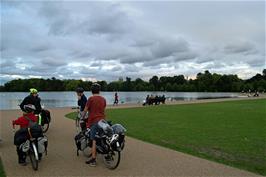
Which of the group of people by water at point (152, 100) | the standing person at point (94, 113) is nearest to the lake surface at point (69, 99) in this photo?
the group of people by water at point (152, 100)

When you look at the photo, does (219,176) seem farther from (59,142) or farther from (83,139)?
(59,142)

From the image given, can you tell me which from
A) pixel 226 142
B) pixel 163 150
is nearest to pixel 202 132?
pixel 226 142

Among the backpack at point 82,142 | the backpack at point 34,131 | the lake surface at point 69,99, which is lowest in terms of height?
the lake surface at point 69,99

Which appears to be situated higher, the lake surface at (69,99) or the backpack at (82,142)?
the backpack at (82,142)

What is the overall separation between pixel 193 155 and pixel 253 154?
1.59m

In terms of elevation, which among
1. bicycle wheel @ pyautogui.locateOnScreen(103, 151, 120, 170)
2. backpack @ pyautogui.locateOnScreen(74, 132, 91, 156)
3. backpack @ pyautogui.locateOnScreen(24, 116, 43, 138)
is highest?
backpack @ pyautogui.locateOnScreen(24, 116, 43, 138)

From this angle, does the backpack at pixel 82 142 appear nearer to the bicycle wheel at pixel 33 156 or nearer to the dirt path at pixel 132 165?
the dirt path at pixel 132 165

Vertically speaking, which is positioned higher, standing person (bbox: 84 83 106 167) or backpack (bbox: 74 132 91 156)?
standing person (bbox: 84 83 106 167)

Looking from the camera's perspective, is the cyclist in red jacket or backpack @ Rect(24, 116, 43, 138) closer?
backpack @ Rect(24, 116, 43, 138)

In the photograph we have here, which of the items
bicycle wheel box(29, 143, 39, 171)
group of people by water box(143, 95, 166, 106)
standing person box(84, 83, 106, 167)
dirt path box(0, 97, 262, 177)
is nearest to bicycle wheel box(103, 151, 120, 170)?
dirt path box(0, 97, 262, 177)

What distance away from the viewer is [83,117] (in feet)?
31.1

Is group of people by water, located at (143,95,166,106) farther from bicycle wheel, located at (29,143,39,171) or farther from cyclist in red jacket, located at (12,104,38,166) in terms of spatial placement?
bicycle wheel, located at (29,143,39,171)

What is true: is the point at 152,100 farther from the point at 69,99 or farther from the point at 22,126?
the point at 69,99

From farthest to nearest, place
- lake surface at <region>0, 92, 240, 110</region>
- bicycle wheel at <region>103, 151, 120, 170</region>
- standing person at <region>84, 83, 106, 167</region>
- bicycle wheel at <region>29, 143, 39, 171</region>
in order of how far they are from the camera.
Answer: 1. lake surface at <region>0, 92, 240, 110</region>
2. standing person at <region>84, 83, 106, 167</region>
3. bicycle wheel at <region>103, 151, 120, 170</region>
4. bicycle wheel at <region>29, 143, 39, 171</region>
